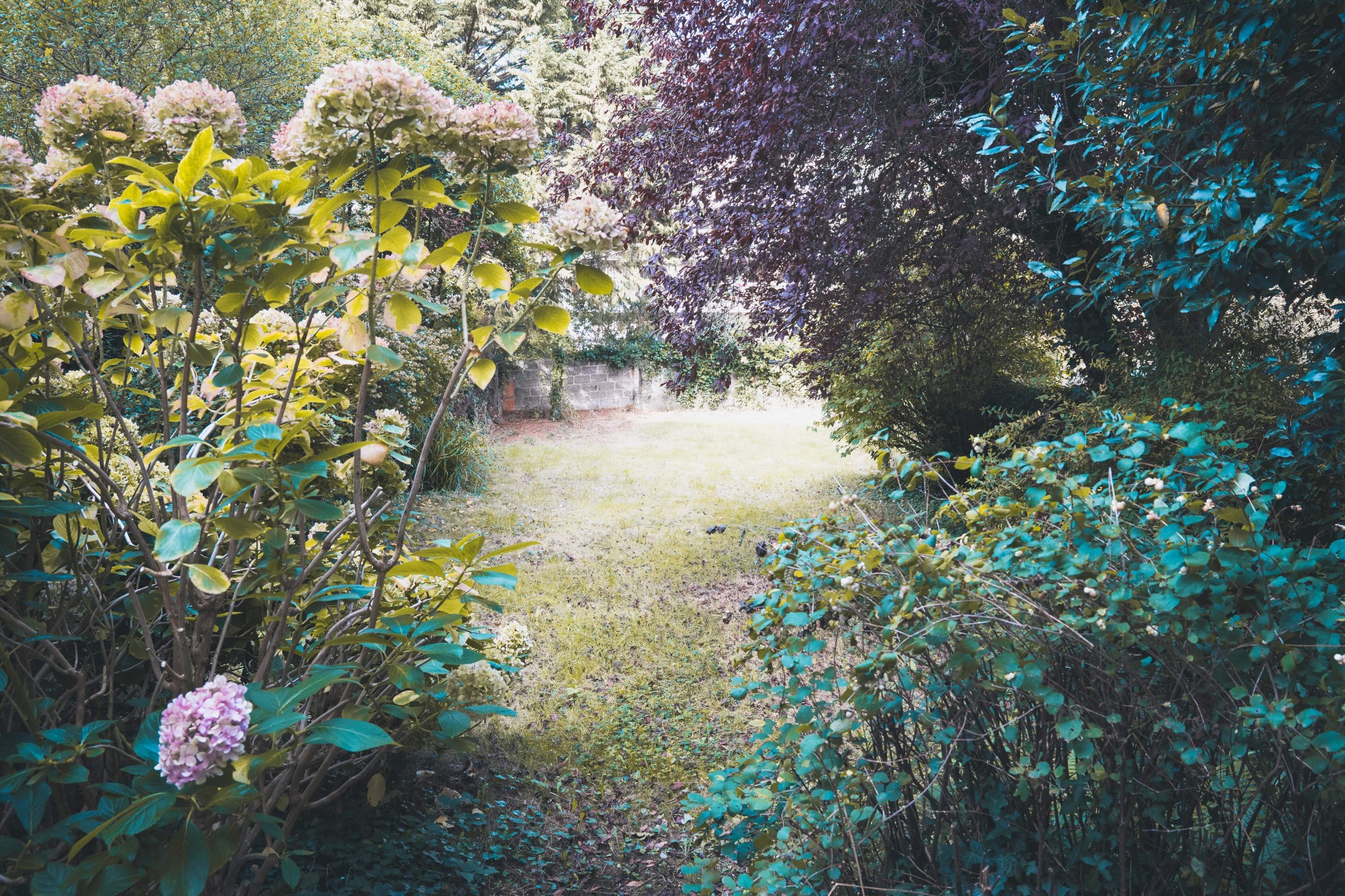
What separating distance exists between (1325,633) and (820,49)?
418 centimetres

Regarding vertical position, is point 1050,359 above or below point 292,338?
above

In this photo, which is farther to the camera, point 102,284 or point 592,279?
point 592,279

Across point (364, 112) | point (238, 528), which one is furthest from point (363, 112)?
point (238, 528)

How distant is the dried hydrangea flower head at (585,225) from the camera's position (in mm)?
1626

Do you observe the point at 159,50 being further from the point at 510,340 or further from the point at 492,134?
the point at 510,340

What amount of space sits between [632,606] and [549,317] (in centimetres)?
385

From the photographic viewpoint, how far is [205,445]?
5.27 feet

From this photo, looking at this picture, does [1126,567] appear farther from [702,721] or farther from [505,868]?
[702,721]

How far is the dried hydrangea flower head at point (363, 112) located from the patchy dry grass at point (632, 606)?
2246 millimetres

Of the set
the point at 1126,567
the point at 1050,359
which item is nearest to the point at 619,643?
the point at 1126,567

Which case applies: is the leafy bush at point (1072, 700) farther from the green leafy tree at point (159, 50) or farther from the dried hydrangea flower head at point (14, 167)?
the green leafy tree at point (159, 50)

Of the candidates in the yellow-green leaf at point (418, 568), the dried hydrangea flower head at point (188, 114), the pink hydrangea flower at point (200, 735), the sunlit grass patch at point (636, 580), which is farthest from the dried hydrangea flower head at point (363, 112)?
the sunlit grass patch at point (636, 580)

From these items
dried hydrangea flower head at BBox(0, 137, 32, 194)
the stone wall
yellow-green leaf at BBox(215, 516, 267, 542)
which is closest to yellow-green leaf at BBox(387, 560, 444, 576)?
yellow-green leaf at BBox(215, 516, 267, 542)

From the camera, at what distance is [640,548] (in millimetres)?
6363
